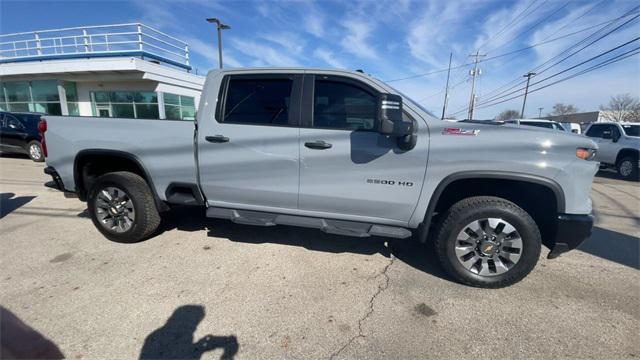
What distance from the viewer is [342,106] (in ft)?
10.0

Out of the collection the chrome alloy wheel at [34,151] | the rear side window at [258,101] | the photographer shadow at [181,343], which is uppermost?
the rear side window at [258,101]

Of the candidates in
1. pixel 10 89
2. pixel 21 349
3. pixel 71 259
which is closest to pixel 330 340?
pixel 21 349

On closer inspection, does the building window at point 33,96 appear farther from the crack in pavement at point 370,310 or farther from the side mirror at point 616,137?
the side mirror at point 616,137

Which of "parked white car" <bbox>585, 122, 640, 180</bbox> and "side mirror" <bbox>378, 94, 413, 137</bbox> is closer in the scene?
"side mirror" <bbox>378, 94, 413, 137</bbox>

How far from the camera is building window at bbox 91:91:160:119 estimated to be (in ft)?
62.7

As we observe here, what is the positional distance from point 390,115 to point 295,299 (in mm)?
1789

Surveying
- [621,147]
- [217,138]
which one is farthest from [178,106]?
[621,147]

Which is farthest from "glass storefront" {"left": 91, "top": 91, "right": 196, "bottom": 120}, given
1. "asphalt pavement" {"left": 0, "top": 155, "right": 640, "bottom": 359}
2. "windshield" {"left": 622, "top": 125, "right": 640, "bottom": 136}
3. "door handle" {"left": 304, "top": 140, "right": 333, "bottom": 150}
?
"windshield" {"left": 622, "top": 125, "right": 640, "bottom": 136}

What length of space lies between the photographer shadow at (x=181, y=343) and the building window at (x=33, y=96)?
23.8 metres

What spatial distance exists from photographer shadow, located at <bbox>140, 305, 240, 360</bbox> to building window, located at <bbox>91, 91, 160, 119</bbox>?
19.8 metres

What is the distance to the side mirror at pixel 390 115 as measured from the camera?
8.23ft

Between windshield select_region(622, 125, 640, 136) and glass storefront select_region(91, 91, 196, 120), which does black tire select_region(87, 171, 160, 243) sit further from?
glass storefront select_region(91, 91, 196, 120)

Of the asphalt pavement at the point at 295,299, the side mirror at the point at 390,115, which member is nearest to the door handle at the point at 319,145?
the side mirror at the point at 390,115

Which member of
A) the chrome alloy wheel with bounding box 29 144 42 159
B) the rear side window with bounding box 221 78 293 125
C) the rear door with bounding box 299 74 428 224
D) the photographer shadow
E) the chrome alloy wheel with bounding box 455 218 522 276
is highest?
the rear side window with bounding box 221 78 293 125
